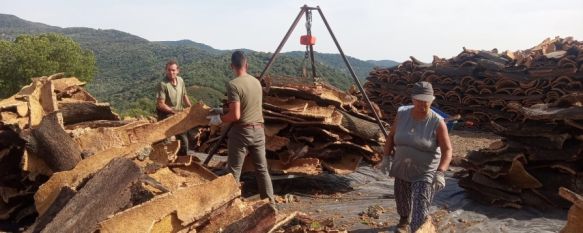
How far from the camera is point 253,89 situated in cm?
486

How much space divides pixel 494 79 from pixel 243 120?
9803mm

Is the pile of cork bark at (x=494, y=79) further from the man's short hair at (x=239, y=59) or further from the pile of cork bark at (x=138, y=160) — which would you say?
the man's short hair at (x=239, y=59)

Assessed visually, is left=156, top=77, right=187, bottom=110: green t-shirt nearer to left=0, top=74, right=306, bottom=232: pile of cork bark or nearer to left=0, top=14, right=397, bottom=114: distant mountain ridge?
left=0, top=74, right=306, bottom=232: pile of cork bark

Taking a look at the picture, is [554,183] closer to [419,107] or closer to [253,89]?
[419,107]

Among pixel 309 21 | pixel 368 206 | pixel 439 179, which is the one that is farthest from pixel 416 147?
pixel 309 21

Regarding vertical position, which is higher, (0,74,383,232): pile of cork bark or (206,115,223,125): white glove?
(206,115,223,125): white glove

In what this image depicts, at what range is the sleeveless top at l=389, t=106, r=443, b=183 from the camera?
3.93 metres

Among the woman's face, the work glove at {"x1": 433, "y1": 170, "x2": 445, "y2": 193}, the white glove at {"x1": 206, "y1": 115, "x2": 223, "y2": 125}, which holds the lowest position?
the work glove at {"x1": 433, "y1": 170, "x2": 445, "y2": 193}

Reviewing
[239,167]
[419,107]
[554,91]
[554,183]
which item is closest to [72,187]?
[239,167]

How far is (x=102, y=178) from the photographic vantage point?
3.43 m

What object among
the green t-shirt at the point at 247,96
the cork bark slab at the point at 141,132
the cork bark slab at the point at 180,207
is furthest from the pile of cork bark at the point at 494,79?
the cork bark slab at the point at 180,207

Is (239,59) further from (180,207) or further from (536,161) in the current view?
(536,161)

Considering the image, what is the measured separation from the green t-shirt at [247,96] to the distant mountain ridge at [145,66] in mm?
4676

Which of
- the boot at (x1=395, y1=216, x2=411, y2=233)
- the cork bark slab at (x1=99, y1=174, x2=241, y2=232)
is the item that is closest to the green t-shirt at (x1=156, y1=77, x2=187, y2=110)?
the cork bark slab at (x1=99, y1=174, x2=241, y2=232)
